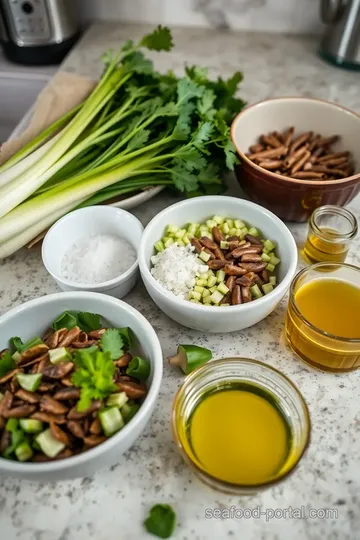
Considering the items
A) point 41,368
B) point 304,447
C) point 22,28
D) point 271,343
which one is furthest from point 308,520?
point 22,28

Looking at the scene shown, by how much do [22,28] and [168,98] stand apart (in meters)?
0.61

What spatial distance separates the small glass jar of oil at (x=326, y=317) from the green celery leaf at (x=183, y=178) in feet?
0.99

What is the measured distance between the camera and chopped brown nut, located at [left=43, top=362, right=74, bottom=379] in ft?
2.38

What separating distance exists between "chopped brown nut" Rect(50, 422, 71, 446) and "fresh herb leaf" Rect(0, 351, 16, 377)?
14 centimetres

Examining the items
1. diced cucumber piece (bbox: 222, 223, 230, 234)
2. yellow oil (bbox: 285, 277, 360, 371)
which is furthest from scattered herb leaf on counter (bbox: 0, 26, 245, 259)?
yellow oil (bbox: 285, 277, 360, 371)

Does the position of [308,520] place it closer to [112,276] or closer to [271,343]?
[271,343]

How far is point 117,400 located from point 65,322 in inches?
7.4

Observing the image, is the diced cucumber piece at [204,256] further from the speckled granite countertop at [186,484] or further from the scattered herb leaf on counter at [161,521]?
the scattered herb leaf on counter at [161,521]

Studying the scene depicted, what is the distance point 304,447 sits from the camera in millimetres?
686

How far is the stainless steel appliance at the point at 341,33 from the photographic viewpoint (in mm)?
1370

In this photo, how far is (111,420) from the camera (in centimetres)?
69

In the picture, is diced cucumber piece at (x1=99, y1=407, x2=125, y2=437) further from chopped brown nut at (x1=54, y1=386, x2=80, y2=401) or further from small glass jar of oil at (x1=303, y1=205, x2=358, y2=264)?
small glass jar of oil at (x1=303, y1=205, x2=358, y2=264)

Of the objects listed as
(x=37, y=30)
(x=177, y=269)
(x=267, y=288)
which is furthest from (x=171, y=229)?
(x=37, y=30)

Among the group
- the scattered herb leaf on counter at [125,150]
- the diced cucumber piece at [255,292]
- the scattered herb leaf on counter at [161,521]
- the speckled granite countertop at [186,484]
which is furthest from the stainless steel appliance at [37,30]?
the scattered herb leaf on counter at [161,521]
